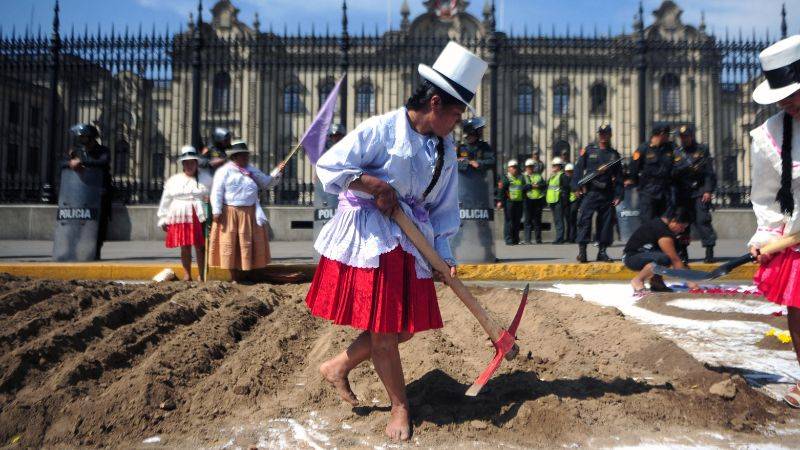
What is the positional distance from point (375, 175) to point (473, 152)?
18.4ft

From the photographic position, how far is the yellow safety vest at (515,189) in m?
13.7

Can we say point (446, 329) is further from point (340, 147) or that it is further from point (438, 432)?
point (340, 147)

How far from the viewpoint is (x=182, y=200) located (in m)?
7.72

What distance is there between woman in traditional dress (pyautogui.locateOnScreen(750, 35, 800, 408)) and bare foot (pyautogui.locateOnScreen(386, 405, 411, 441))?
2.00 meters

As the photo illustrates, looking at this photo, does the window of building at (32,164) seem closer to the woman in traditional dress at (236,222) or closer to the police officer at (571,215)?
the woman in traditional dress at (236,222)

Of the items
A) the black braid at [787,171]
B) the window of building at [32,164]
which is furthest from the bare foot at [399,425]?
the window of building at [32,164]

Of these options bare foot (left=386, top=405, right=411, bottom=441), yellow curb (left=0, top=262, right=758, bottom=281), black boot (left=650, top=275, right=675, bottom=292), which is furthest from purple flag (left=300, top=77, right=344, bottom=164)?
bare foot (left=386, top=405, right=411, bottom=441)

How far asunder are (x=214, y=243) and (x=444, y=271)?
15.8 feet

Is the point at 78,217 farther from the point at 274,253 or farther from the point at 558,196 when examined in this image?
the point at 558,196

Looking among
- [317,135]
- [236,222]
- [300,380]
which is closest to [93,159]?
[236,222]

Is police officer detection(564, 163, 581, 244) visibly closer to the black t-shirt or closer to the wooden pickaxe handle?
the black t-shirt

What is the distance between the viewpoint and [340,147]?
299 cm

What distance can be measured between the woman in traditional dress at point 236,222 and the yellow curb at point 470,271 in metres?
0.49

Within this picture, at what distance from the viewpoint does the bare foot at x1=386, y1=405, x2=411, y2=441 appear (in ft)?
9.55
